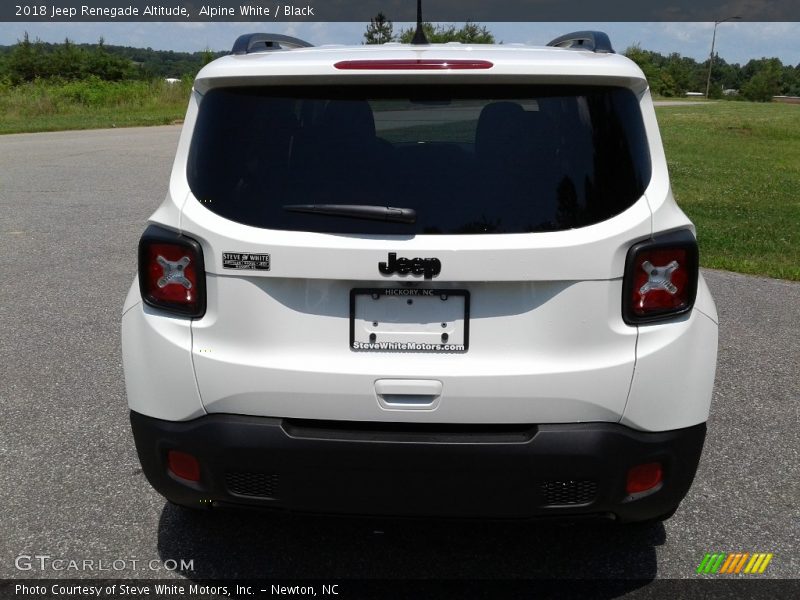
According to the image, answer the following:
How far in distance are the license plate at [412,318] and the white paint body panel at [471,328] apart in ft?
0.10

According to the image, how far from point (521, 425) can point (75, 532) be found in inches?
73.4

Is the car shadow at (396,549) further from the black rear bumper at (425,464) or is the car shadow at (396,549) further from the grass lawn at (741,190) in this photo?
the grass lawn at (741,190)

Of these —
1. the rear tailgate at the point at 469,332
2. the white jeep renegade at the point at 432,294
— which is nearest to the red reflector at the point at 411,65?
the white jeep renegade at the point at 432,294

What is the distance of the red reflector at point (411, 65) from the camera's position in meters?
2.68

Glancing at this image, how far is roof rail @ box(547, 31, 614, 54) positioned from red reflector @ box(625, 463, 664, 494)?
1.42 meters

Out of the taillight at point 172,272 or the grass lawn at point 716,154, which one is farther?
the grass lawn at point 716,154

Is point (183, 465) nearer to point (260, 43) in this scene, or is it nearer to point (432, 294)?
point (432, 294)

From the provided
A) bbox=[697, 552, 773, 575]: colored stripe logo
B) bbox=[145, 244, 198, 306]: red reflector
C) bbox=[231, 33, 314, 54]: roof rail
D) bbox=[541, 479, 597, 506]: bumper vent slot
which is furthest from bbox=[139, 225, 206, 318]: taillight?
bbox=[697, 552, 773, 575]: colored stripe logo

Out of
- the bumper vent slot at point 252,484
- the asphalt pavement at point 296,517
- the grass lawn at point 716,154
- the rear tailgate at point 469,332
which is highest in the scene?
the rear tailgate at point 469,332

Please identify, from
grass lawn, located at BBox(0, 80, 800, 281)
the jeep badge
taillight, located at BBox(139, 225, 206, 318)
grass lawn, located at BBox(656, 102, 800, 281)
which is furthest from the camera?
grass lawn, located at BBox(0, 80, 800, 281)

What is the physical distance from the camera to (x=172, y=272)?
280 cm

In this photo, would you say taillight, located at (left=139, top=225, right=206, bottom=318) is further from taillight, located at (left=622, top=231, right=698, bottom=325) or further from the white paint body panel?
taillight, located at (left=622, top=231, right=698, bottom=325)

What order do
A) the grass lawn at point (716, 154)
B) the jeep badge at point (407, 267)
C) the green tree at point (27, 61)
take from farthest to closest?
the green tree at point (27, 61)
the grass lawn at point (716, 154)
the jeep badge at point (407, 267)

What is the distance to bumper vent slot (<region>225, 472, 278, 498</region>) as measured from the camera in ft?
9.04
